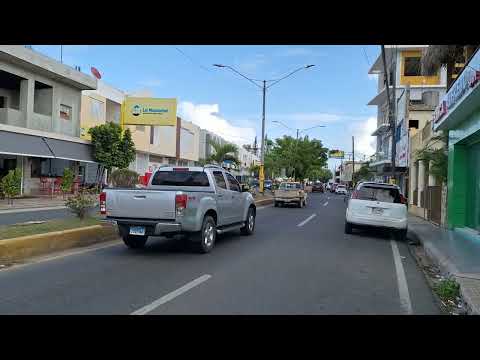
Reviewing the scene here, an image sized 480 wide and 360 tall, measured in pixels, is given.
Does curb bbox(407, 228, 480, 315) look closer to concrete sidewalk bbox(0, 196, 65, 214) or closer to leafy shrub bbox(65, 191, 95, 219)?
leafy shrub bbox(65, 191, 95, 219)

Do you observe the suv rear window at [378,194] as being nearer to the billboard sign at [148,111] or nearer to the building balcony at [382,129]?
the billboard sign at [148,111]

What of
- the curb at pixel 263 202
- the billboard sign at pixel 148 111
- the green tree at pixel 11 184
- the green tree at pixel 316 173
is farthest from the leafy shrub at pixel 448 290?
the green tree at pixel 316 173

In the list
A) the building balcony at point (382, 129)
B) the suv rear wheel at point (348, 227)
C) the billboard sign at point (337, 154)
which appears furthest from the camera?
the billboard sign at point (337, 154)

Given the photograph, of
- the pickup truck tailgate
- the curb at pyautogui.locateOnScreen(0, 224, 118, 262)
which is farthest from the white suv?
the curb at pyautogui.locateOnScreen(0, 224, 118, 262)

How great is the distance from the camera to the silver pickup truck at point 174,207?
9.03 metres

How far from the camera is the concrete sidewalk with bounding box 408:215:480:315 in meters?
6.85

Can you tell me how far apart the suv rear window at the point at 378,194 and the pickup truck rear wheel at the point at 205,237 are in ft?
19.3

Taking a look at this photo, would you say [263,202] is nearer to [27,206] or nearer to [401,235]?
[27,206]

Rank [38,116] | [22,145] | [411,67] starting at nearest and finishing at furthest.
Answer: [22,145]
[38,116]
[411,67]

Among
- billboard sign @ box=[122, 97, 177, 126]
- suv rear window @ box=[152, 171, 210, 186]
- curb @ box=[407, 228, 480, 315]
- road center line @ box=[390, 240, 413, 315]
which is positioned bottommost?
road center line @ box=[390, 240, 413, 315]

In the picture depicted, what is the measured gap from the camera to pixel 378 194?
14109mm

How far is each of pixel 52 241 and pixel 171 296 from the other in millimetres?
4399

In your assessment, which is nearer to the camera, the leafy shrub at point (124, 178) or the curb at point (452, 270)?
the curb at point (452, 270)

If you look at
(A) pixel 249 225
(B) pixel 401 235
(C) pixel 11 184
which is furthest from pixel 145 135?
(B) pixel 401 235
